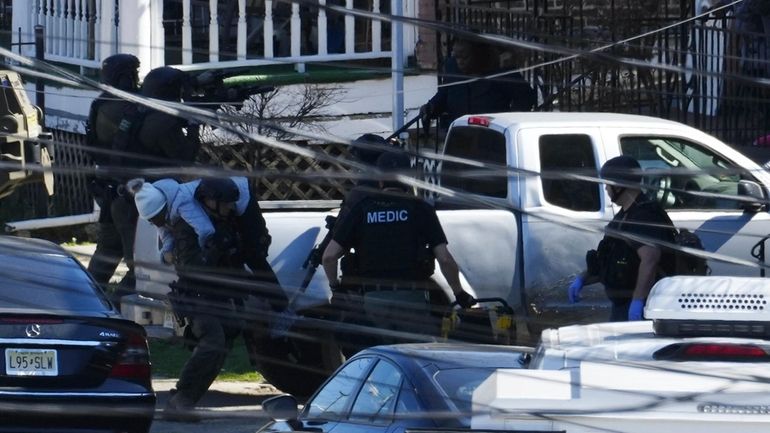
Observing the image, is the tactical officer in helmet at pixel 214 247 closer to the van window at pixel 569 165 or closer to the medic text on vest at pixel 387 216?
the medic text on vest at pixel 387 216

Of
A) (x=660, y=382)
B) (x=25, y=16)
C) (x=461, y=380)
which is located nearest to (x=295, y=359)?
(x=461, y=380)

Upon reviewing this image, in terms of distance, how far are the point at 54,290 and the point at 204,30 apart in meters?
8.93

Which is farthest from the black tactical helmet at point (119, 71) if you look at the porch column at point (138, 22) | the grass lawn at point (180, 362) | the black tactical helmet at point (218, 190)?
the porch column at point (138, 22)

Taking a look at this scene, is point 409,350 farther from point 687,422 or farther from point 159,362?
point 159,362

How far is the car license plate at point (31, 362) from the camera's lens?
746cm

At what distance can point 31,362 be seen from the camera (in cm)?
752

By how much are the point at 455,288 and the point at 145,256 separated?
2.10m

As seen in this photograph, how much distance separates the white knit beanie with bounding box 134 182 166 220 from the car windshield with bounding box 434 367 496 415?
335 centimetres

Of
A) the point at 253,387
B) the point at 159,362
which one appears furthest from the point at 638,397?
the point at 159,362

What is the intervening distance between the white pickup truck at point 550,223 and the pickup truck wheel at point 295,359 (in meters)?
0.02

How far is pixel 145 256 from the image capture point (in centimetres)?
911

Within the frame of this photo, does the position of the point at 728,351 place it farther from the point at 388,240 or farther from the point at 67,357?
the point at 67,357

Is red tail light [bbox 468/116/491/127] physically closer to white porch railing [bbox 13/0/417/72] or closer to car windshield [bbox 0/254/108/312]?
car windshield [bbox 0/254/108/312]

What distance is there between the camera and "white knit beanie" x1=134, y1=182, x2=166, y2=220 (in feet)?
27.5
